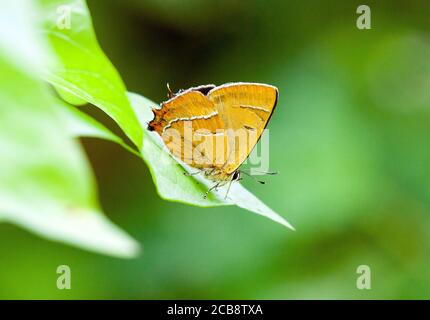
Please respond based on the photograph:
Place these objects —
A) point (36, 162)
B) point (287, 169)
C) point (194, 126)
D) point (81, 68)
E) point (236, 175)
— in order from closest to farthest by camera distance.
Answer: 1. point (36, 162)
2. point (81, 68)
3. point (194, 126)
4. point (236, 175)
5. point (287, 169)

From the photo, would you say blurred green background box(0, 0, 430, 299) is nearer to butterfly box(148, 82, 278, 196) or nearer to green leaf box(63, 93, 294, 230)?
butterfly box(148, 82, 278, 196)

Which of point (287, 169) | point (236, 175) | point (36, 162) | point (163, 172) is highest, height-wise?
point (287, 169)

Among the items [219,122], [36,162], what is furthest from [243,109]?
[36,162]

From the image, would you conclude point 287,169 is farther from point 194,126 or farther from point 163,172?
point 163,172

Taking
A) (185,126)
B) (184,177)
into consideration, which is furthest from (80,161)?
(185,126)

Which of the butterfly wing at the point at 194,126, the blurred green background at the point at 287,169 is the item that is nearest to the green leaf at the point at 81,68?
the butterfly wing at the point at 194,126

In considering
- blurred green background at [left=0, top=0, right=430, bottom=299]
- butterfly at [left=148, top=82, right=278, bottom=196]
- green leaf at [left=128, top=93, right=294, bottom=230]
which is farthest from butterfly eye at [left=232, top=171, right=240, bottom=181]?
blurred green background at [left=0, top=0, right=430, bottom=299]

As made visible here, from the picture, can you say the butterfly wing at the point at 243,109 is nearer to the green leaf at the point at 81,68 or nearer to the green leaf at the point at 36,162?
the green leaf at the point at 81,68
